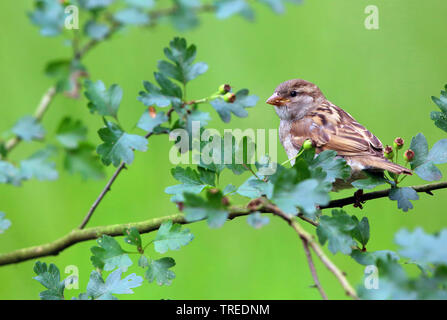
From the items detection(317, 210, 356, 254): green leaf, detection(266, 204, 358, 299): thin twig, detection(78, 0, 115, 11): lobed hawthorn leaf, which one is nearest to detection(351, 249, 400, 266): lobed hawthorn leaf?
detection(317, 210, 356, 254): green leaf

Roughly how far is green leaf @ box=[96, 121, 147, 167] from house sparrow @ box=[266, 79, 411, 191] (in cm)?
49

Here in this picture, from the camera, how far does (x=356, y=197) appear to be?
977 millimetres

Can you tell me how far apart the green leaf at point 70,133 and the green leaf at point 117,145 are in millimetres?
110

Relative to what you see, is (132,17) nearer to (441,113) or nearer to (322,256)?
(322,256)

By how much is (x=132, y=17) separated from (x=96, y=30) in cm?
6

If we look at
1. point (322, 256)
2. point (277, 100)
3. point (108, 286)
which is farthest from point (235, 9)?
point (277, 100)

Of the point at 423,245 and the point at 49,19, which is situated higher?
the point at 49,19

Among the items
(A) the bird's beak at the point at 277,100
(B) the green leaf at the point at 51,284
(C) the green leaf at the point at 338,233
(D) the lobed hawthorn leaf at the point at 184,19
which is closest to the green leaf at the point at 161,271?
(B) the green leaf at the point at 51,284

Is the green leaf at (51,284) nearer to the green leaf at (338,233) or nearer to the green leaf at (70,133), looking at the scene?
the green leaf at (70,133)

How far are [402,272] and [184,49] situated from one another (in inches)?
18.8

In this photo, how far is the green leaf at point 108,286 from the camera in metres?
0.73

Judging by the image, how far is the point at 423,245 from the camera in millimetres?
493

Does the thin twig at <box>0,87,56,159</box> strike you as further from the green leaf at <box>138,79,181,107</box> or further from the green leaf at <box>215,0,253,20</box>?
the green leaf at <box>215,0,253,20</box>
